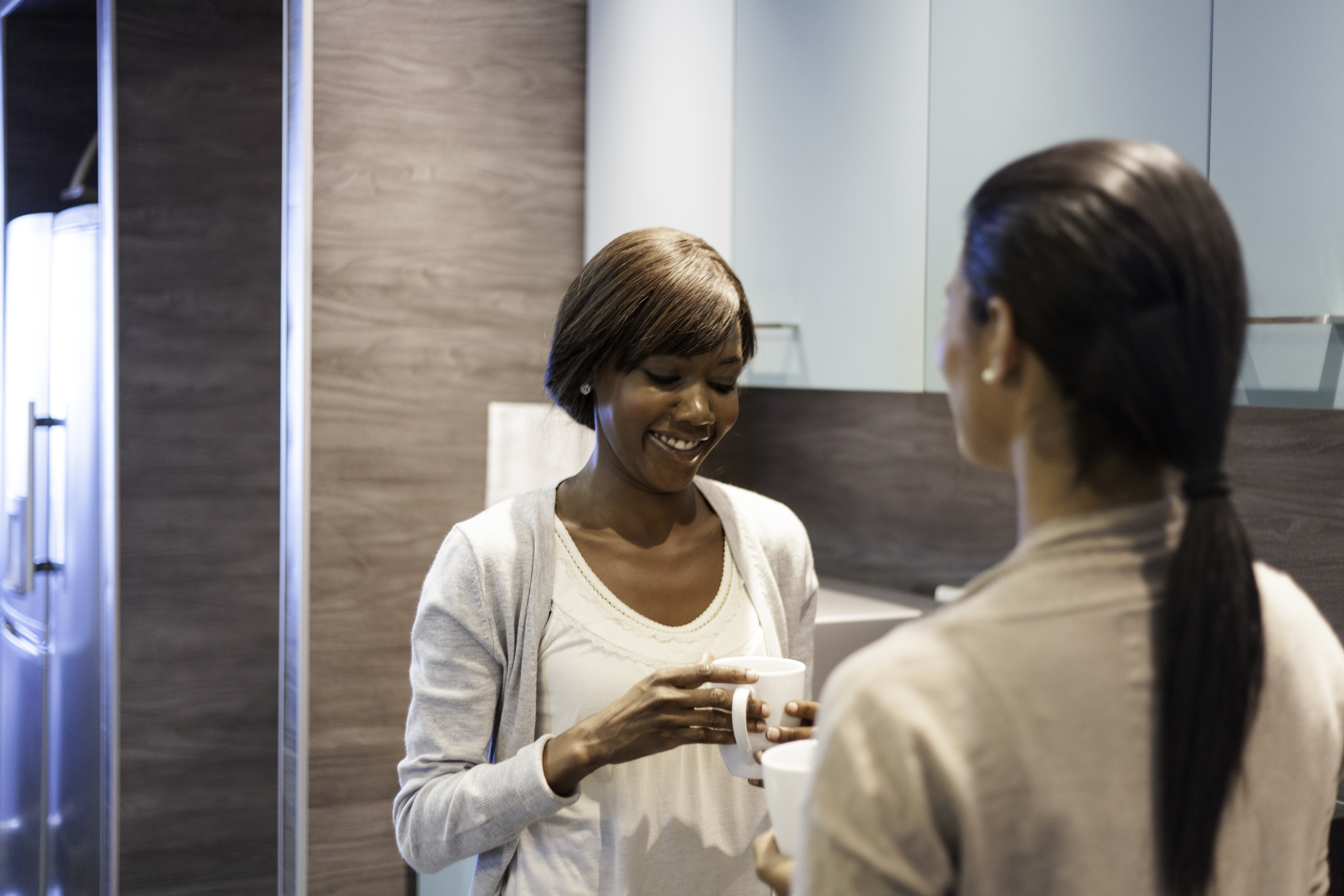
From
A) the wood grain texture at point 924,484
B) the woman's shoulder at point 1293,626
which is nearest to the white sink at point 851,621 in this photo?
the wood grain texture at point 924,484

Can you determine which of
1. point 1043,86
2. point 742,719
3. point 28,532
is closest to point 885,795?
point 742,719

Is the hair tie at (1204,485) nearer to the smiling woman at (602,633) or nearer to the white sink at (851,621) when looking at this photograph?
the smiling woman at (602,633)

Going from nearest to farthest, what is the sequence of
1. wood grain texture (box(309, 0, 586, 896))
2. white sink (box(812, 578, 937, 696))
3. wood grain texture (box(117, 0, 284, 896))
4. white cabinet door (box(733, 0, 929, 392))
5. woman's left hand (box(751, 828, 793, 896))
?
woman's left hand (box(751, 828, 793, 896))
white cabinet door (box(733, 0, 929, 392))
white sink (box(812, 578, 937, 696))
wood grain texture (box(309, 0, 586, 896))
wood grain texture (box(117, 0, 284, 896))

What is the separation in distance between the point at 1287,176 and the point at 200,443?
92.6 inches

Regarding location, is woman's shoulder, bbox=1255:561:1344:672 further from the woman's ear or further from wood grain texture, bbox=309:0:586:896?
A: wood grain texture, bbox=309:0:586:896

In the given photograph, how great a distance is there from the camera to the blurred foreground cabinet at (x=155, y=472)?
8.14ft

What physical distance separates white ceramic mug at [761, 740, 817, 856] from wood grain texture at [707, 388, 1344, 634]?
1.00m

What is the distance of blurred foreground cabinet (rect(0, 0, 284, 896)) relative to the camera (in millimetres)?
2482

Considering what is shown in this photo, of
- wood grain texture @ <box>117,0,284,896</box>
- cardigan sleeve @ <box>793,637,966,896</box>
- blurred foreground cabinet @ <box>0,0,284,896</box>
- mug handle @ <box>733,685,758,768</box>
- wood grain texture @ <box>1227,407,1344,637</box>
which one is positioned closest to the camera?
cardigan sleeve @ <box>793,637,966,896</box>

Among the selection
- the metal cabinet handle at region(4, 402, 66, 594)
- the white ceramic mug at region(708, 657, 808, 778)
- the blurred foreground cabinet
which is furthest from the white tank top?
the metal cabinet handle at region(4, 402, 66, 594)

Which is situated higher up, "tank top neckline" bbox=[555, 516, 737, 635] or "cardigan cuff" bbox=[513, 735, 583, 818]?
"tank top neckline" bbox=[555, 516, 737, 635]

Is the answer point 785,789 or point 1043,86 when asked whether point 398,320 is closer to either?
point 1043,86

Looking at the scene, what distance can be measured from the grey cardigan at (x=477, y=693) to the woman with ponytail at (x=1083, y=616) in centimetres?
58

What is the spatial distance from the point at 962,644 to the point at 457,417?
1761mm
